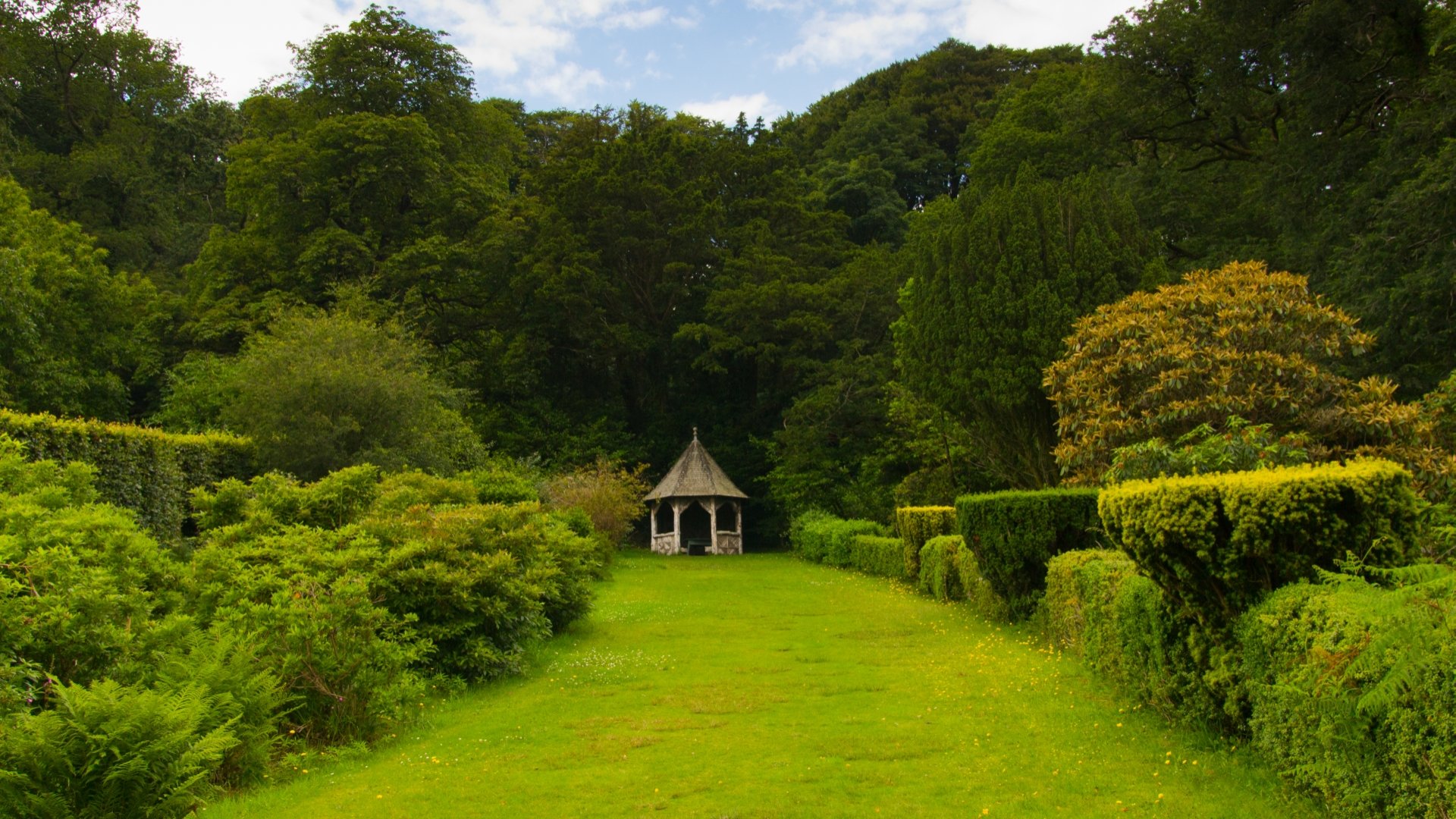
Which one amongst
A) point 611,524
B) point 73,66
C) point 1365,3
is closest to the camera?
point 1365,3

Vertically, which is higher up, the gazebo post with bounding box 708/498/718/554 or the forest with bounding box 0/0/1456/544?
the forest with bounding box 0/0/1456/544

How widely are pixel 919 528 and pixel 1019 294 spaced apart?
5.36m

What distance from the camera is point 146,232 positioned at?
39.7m

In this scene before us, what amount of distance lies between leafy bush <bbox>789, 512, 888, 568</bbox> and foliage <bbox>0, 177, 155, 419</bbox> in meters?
20.6

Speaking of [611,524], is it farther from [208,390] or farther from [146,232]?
[146,232]

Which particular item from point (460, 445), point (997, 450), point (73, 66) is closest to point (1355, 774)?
point (997, 450)

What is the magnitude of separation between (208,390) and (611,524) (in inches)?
447

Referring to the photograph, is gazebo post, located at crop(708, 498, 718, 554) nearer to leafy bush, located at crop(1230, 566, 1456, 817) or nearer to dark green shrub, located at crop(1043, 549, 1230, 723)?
dark green shrub, located at crop(1043, 549, 1230, 723)

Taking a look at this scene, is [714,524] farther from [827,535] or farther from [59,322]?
[59,322]

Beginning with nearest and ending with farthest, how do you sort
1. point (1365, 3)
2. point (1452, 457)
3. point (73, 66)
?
1. point (1452, 457)
2. point (1365, 3)
3. point (73, 66)

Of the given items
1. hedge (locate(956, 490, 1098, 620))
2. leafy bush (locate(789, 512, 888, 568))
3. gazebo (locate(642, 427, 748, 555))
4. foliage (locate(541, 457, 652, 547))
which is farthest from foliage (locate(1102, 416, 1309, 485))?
gazebo (locate(642, 427, 748, 555))

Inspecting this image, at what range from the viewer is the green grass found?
5.65 meters

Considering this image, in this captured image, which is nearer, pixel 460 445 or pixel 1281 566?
pixel 1281 566

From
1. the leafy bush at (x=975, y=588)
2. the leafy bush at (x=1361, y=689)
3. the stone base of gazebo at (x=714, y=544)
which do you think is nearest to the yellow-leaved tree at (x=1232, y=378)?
the leafy bush at (x=975, y=588)
